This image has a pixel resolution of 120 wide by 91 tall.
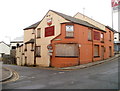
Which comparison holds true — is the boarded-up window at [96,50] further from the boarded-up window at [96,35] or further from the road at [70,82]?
the road at [70,82]

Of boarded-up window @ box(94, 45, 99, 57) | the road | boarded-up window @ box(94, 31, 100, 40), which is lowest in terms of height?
the road

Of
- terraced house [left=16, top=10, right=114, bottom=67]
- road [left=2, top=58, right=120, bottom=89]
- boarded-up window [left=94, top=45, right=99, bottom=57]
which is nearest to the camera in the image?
road [left=2, top=58, right=120, bottom=89]

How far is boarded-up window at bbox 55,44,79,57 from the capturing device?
19.9 metres

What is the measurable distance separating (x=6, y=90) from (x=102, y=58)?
2128cm

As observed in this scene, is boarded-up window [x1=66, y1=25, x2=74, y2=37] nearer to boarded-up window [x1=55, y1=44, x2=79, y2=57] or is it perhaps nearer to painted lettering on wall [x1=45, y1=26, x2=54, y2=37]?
boarded-up window [x1=55, y1=44, x2=79, y2=57]

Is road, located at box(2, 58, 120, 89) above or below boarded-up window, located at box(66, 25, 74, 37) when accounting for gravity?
below

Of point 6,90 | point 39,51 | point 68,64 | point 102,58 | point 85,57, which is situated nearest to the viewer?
point 6,90

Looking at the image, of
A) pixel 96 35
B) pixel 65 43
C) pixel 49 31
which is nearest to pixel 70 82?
pixel 65 43

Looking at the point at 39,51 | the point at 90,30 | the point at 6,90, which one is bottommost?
the point at 6,90

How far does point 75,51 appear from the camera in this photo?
2006cm

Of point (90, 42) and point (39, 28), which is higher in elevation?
point (39, 28)

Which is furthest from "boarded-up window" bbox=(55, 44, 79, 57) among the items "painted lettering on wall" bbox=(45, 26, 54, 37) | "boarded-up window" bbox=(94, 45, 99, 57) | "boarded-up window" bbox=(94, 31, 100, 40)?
"boarded-up window" bbox=(94, 31, 100, 40)

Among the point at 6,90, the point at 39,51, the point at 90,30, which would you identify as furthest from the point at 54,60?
the point at 6,90

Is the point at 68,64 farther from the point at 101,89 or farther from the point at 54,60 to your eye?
the point at 101,89
